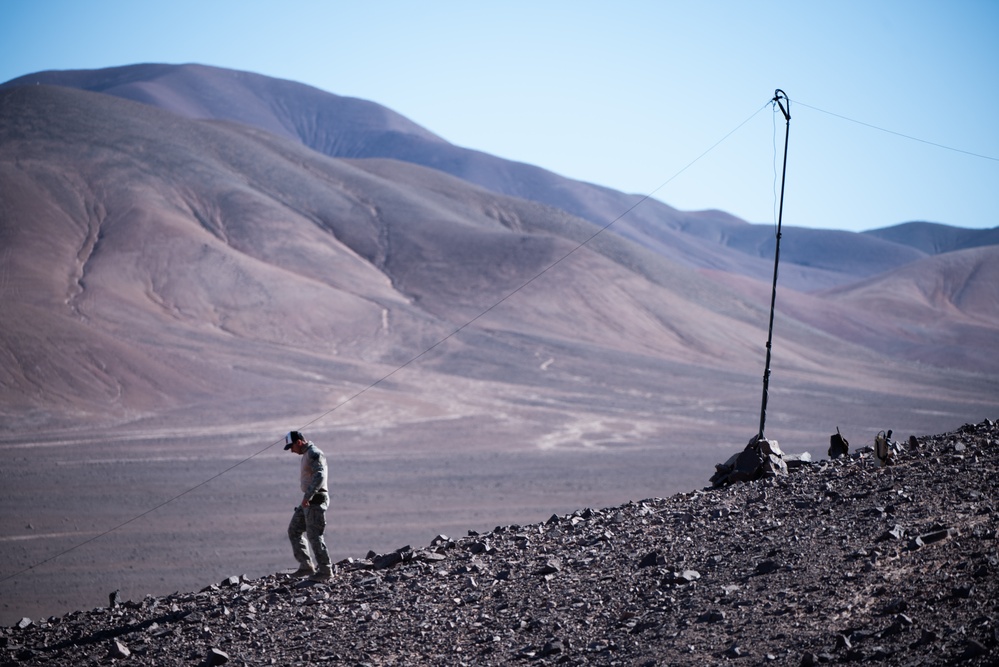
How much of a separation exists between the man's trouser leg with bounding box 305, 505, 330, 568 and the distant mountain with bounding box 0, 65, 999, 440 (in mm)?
27181

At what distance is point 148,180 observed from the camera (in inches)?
2569

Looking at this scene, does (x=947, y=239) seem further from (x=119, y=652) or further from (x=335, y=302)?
(x=119, y=652)

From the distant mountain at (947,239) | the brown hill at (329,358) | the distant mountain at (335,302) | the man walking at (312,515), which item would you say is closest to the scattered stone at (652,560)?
the man walking at (312,515)

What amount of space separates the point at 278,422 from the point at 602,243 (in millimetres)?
48956

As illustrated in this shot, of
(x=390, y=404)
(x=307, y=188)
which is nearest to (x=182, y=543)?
(x=390, y=404)

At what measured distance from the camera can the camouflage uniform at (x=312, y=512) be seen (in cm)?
991

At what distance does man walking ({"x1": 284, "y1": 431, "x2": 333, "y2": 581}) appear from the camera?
32.5 ft

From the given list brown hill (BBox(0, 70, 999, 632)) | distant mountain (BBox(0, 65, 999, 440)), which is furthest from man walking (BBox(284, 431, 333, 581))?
distant mountain (BBox(0, 65, 999, 440))

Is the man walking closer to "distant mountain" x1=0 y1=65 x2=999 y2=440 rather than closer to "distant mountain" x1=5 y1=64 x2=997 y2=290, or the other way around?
"distant mountain" x1=0 y1=65 x2=999 y2=440

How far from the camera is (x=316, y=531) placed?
9891 millimetres

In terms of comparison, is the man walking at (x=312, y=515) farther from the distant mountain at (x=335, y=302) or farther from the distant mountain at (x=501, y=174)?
the distant mountain at (x=501, y=174)

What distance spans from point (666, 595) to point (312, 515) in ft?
12.7

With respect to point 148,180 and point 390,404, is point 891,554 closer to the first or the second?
point 390,404

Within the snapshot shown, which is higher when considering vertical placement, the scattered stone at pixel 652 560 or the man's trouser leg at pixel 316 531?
the scattered stone at pixel 652 560
